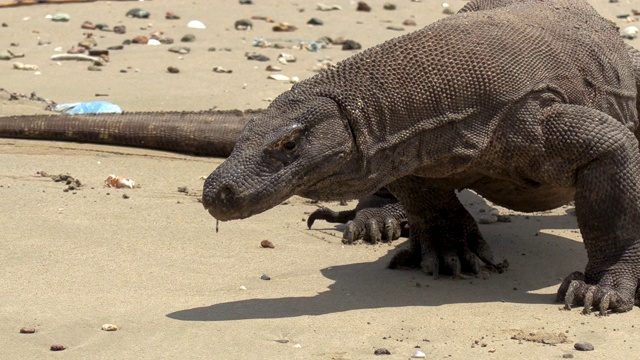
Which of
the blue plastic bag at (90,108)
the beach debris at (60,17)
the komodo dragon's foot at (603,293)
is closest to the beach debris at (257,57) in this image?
the blue plastic bag at (90,108)

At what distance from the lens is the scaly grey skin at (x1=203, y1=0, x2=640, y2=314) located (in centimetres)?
477

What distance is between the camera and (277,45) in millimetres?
11375

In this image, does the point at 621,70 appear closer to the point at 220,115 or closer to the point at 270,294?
the point at 270,294

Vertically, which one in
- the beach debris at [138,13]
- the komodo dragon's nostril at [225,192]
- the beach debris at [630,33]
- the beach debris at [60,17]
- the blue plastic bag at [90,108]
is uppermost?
the komodo dragon's nostril at [225,192]

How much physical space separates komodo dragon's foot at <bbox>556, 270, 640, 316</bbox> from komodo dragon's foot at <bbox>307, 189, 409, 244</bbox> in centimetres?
149

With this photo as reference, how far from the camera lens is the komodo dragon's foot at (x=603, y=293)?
5.03m

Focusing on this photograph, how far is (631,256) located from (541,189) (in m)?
0.57

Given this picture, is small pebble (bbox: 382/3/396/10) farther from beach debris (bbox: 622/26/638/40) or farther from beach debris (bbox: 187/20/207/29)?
beach debris (bbox: 622/26/638/40)

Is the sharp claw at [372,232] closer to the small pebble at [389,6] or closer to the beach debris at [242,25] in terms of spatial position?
the beach debris at [242,25]

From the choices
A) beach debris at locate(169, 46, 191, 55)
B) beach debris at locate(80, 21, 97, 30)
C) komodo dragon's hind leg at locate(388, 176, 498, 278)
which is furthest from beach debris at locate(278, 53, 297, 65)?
komodo dragon's hind leg at locate(388, 176, 498, 278)

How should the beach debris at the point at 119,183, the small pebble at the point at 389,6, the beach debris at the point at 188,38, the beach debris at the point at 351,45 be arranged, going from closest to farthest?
the beach debris at the point at 119,183 < the beach debris at the point at 351,45 < the beach debris at the point at 188,38 < the small pebble at the point at 389,6

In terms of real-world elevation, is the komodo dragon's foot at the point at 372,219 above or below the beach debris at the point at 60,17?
above

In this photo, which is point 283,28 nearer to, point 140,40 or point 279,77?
point 140,40

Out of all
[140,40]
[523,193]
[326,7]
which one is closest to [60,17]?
[140,40]
